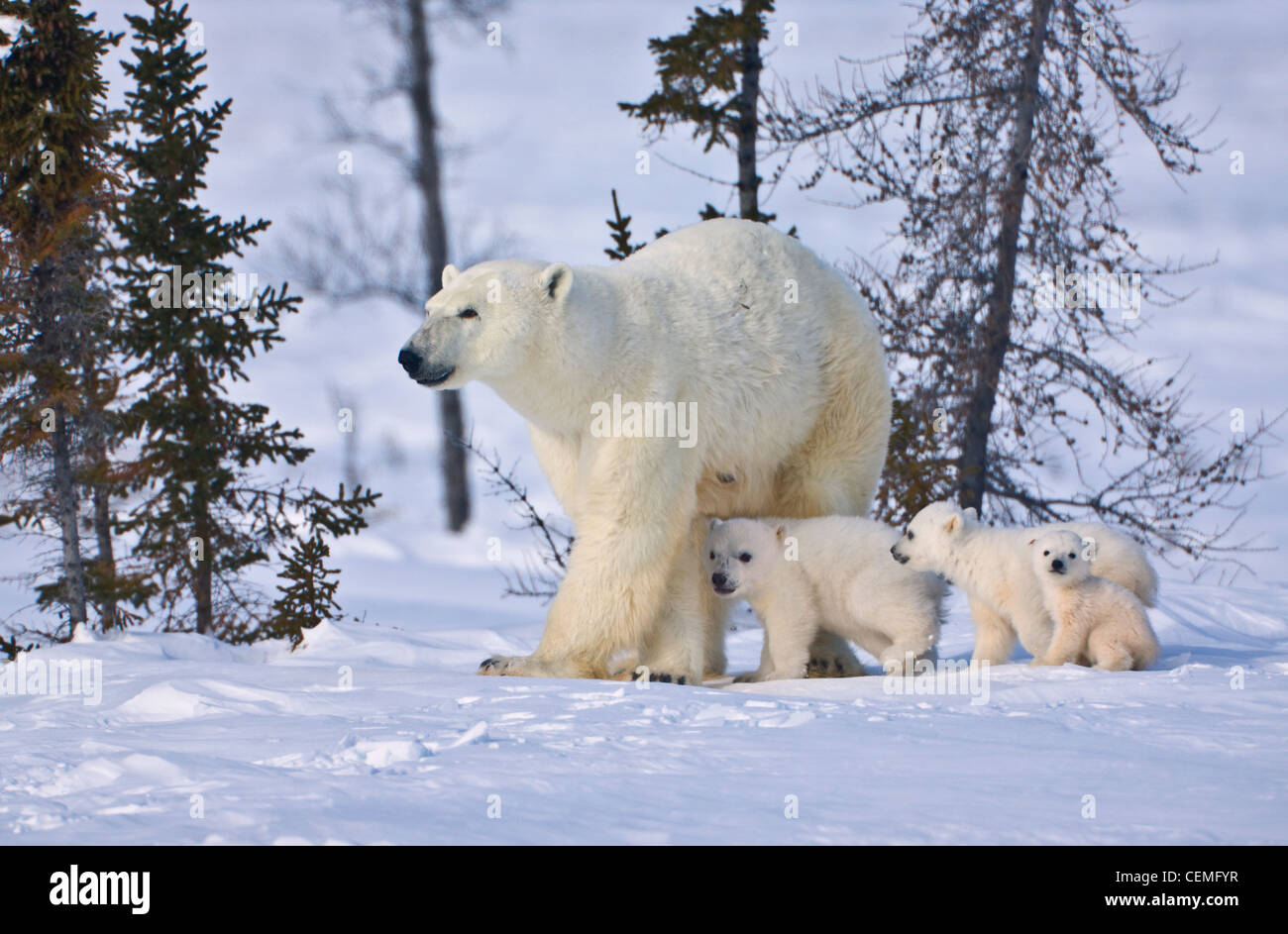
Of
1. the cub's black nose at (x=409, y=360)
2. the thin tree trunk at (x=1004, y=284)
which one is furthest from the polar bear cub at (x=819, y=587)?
the thin tree trunk at (x=1004, y=284)

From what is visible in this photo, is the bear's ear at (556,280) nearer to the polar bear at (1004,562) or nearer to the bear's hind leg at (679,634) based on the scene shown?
the bear's hind leg at (679,634)

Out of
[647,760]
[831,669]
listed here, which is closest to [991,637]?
[831,669]

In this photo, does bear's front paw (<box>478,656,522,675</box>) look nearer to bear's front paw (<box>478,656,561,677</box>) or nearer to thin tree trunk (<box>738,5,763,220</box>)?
bear's front paw (<box>478,656,561,677</box>)

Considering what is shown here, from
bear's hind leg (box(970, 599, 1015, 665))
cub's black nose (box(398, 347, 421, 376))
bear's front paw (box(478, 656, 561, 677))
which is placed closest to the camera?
cub's black nose (box(398, 347, 421, 376))

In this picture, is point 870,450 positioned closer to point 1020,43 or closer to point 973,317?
point 973,317

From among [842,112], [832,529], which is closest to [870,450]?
[832,529]

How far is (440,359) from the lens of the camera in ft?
16.8

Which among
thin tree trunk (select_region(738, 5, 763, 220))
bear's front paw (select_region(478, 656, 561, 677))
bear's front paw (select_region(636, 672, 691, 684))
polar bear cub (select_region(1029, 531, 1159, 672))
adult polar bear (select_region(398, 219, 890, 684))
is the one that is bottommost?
bear's front paw (select_region(636, 672, 691, 684))

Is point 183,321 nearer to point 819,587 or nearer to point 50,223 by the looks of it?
point 50,223

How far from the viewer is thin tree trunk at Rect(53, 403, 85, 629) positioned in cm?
918

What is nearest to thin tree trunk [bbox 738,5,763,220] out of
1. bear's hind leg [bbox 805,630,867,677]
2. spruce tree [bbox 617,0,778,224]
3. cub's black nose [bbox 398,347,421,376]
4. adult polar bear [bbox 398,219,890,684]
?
spruce tree [bbox 617,0,778,224]

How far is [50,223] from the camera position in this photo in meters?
9.23

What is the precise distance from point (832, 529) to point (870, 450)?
0.92 metres

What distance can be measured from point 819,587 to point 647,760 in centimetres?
251
